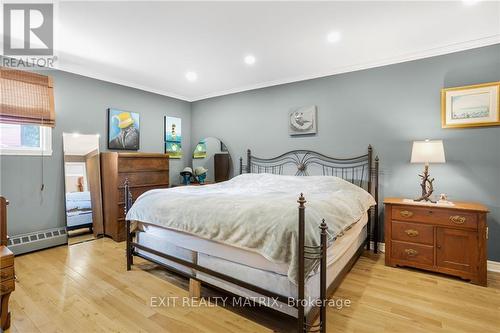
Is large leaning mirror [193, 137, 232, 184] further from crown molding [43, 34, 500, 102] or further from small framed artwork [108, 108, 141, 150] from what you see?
small framed artwork [108, 108, 141, 150]

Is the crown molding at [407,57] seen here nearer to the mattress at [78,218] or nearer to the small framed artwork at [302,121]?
the small framed artwork at [302,121]

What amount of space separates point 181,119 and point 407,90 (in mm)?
4305

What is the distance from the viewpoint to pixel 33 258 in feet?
10.7

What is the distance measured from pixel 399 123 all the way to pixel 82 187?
4.88m

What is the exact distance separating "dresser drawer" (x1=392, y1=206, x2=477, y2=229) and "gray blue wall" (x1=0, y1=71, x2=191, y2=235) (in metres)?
4.41

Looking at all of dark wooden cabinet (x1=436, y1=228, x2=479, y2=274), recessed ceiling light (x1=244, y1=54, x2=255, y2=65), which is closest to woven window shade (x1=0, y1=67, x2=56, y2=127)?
recessed ceiling light (x1=244, y1=54, x2=255, y2=65)

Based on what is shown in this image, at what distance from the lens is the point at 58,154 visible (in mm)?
3807

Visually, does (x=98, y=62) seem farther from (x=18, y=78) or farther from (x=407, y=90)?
(x=407, y=90)

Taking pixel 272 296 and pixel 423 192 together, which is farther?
pixel 423 192

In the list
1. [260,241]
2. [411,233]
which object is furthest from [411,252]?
[260,241]

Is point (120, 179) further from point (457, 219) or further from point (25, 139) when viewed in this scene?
point (457, 219)

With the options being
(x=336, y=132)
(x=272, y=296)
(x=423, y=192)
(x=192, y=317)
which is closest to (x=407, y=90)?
(x=336, y=132)

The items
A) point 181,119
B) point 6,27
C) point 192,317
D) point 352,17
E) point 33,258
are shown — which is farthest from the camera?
point 181,119

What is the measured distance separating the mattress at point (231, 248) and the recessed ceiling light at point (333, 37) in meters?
2.11
